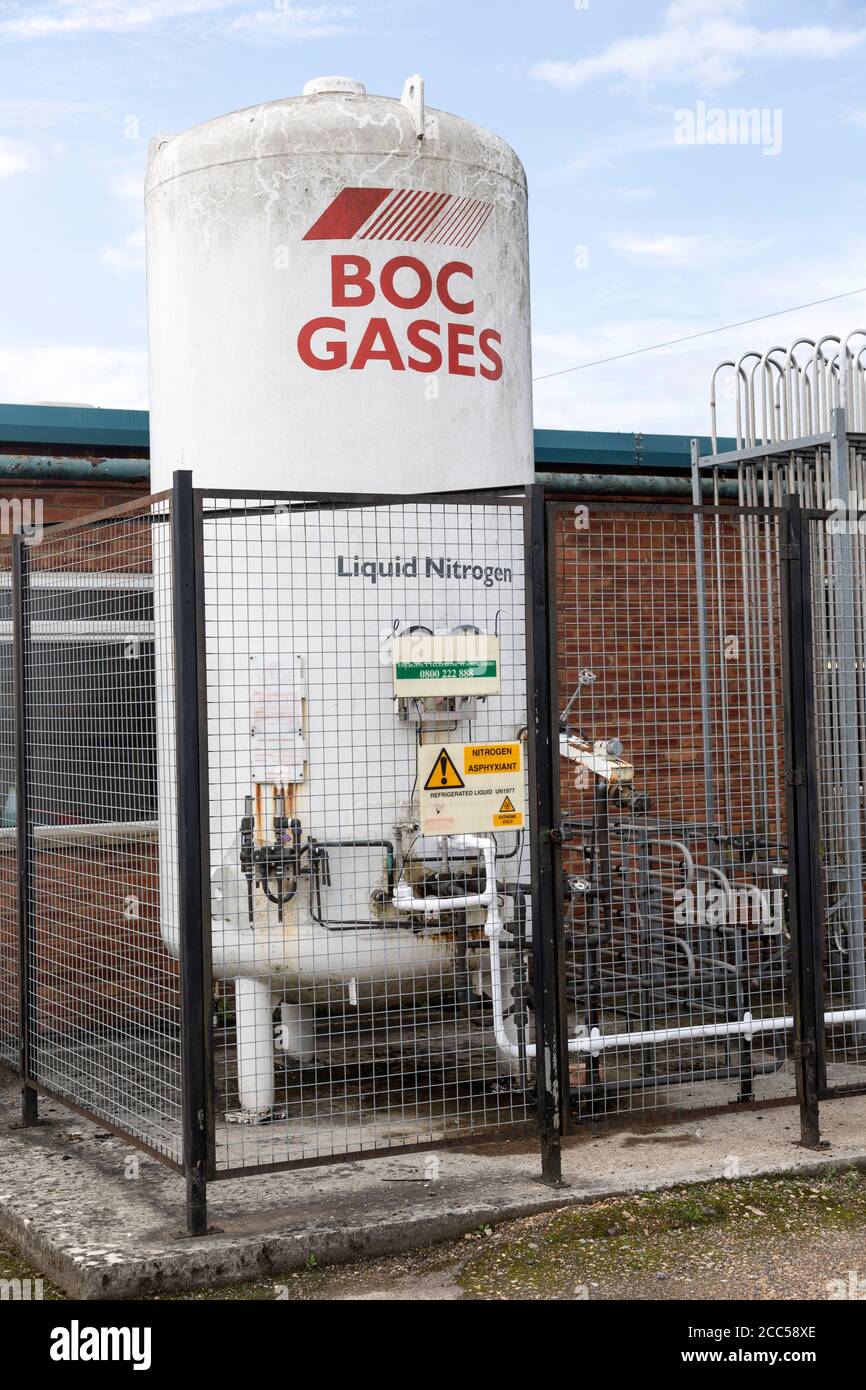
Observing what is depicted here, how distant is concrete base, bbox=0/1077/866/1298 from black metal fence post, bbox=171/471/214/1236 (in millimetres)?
295

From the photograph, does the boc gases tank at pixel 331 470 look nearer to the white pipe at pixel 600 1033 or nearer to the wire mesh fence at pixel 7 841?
the white pipe at pixel 600 1033

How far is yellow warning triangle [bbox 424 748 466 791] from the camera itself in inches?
197

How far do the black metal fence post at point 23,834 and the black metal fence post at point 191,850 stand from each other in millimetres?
1754

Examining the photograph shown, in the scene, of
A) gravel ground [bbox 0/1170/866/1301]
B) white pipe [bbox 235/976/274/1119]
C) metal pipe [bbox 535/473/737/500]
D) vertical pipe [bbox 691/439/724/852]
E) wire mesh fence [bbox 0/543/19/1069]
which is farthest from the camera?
metal pipe [bbox 535/473/737/500]

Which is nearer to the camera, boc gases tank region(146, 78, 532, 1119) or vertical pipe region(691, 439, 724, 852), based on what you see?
boc gases tank region(146, 78, 532, 1119)

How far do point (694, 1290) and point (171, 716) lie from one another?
116 inches

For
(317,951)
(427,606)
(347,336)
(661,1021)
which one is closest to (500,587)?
(427,606)

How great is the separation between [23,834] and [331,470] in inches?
84.2

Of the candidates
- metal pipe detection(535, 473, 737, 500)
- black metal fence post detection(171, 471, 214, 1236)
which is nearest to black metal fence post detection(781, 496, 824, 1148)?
black metal fence post detection(171, 471, 214, 1236)

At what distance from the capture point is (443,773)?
5.03 m

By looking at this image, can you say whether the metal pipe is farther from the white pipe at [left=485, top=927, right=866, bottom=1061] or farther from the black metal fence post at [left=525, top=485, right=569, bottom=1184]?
the white pipe at [left=485, top=927, right=866, bottom=1061]

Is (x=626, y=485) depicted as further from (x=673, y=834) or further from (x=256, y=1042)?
(x=256, y=1042)

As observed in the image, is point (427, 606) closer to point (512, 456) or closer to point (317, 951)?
point (512, 456)
